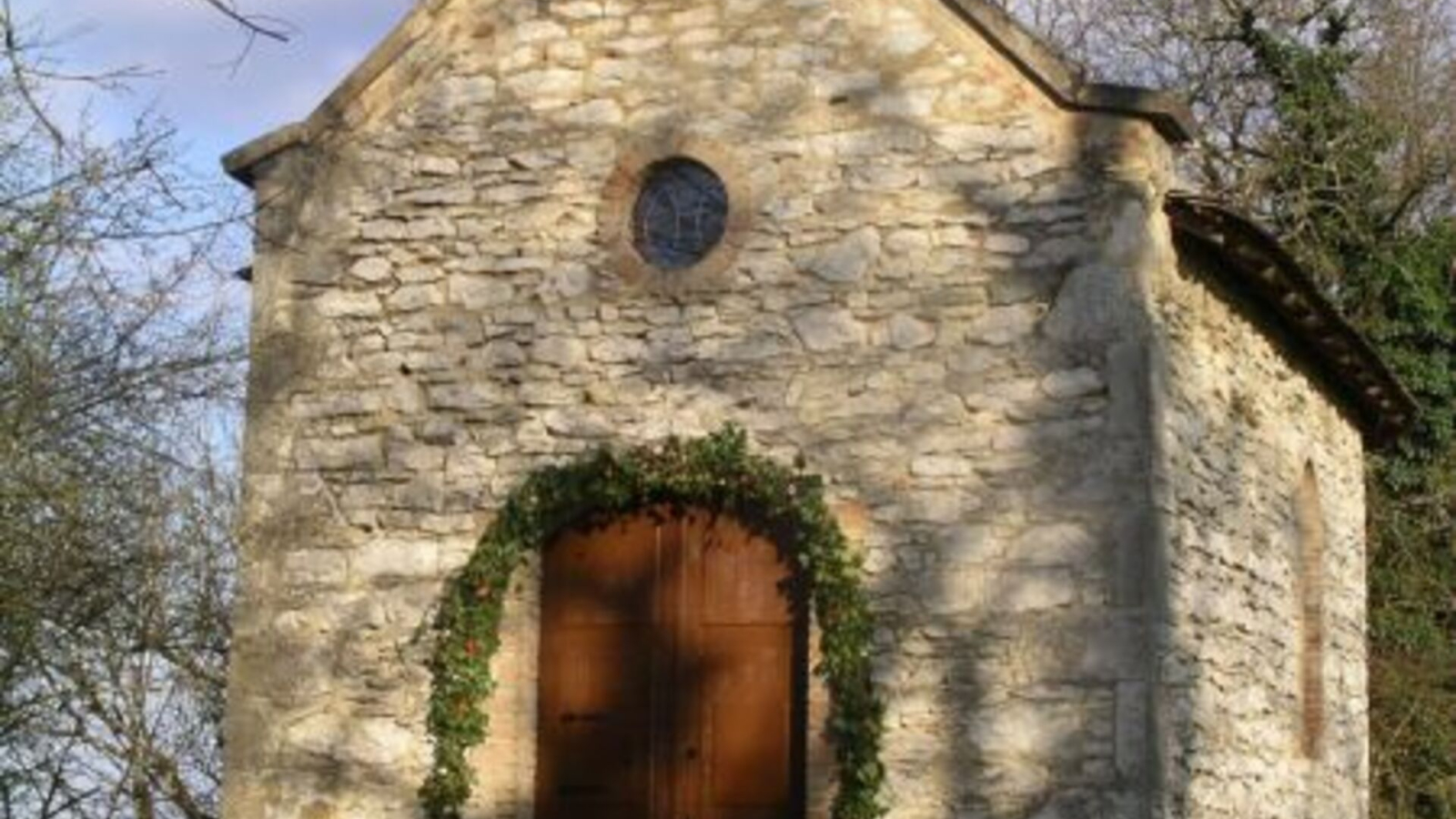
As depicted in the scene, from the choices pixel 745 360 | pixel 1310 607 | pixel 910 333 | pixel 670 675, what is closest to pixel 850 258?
pixel 910 333

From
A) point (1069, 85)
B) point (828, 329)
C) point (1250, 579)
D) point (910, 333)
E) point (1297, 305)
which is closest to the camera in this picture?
point (1069, 85)

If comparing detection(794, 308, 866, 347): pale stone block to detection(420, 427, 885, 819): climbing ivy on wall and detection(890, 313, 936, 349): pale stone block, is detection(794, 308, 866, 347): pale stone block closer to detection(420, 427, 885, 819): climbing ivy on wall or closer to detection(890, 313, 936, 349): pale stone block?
detection(890, 313, 936, 349): pale stone block

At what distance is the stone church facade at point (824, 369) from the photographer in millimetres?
10695

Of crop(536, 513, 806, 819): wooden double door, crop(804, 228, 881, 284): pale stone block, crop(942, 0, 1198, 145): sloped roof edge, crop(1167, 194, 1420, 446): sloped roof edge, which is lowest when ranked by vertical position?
crop(536, 513, 806, 819): wooden double door

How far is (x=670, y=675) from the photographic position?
449 inches

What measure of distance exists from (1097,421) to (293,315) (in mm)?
4560

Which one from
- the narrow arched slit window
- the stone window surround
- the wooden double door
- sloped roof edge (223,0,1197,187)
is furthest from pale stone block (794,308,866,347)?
the narrow arched slit window

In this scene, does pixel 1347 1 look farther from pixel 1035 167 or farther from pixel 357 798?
pixel 357 798

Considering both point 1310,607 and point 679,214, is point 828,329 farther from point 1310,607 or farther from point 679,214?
point 1310,607

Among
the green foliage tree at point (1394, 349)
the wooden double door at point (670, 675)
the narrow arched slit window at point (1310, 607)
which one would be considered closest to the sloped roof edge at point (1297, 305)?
the narrow arched slit window at point (1310, 607)

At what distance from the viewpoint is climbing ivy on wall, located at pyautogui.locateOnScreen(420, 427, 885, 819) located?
10.8 meters

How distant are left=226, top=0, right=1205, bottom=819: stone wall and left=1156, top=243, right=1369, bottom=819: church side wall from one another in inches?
17.1

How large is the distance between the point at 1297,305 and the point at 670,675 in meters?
4.21

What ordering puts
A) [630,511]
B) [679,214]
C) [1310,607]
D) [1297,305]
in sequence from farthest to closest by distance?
[1310,607], [1297,305], [679,214], [630,511]
